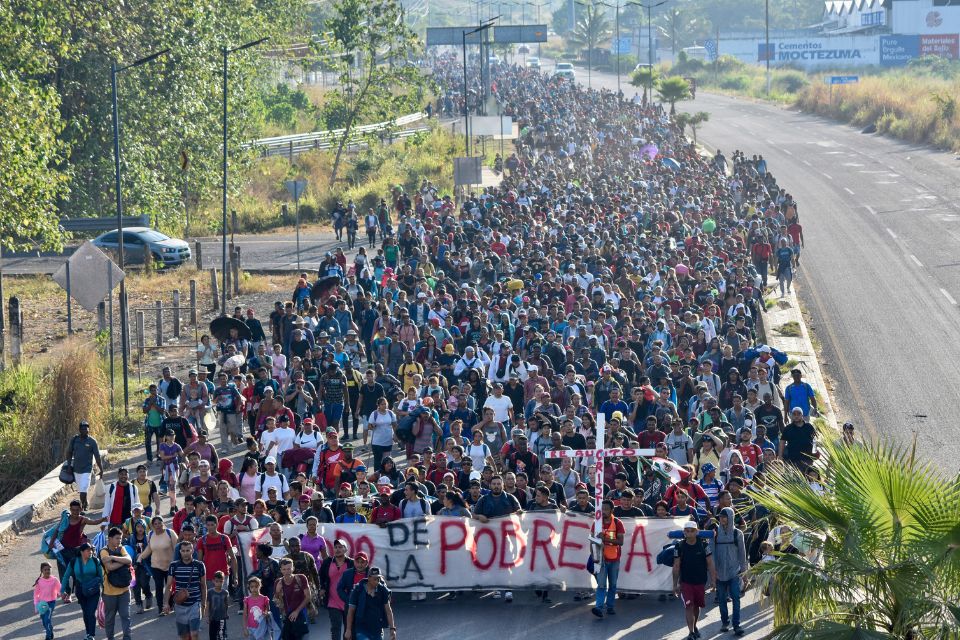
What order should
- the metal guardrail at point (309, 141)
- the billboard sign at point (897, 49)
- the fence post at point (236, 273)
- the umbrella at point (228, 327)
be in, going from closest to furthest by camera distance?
1. the umbrella at point (228, 327)
2. the fence post at point (236, 273)
3. the metal guardrail at point (309, 141)
4. the billboard sign at point (897, 49)

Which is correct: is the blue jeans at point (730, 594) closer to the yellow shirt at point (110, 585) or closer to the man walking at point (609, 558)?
the man walking at point (609, 558)

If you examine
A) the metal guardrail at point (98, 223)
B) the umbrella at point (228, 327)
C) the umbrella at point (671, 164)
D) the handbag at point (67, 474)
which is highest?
the umbrella at point (671, 164)

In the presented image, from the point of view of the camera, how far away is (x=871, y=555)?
902 cm

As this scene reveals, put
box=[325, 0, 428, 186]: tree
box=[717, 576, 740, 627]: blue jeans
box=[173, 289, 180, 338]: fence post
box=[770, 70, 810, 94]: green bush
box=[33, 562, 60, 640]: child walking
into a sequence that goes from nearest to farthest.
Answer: box=[717, 576, 740, 627]: blue jeans
box=[33, 562, 60, 640]: child walking
box=[173, 289, 180, 338]: fence post
box=[325, 0, 428, 186]: tree
box=[770, 70, 810, 94]: green bush

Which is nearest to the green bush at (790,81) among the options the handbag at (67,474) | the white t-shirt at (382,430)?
the white t-shirt at (382,430)

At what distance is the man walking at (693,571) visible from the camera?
1373cm

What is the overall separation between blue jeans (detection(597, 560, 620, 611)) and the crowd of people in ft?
0.10

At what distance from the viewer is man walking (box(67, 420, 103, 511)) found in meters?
18.7

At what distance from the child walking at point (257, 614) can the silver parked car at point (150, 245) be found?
2710 centimetres

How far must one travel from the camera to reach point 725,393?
19.4 m

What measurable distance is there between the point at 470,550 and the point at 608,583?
149 cm

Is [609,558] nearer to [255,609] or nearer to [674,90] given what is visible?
[255,609]

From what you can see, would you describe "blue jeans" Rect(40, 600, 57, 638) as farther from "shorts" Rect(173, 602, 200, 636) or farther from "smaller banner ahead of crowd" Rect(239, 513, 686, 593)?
"smaller banner ahead of crowd" Rect(239, 513, 686, 593)

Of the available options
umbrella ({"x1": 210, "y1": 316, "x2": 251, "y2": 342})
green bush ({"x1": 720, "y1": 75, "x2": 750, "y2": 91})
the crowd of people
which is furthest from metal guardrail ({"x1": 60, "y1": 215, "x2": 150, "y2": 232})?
green bush ({"x1": 720, "y1": 75, "x2": 750, "y2": 91})
